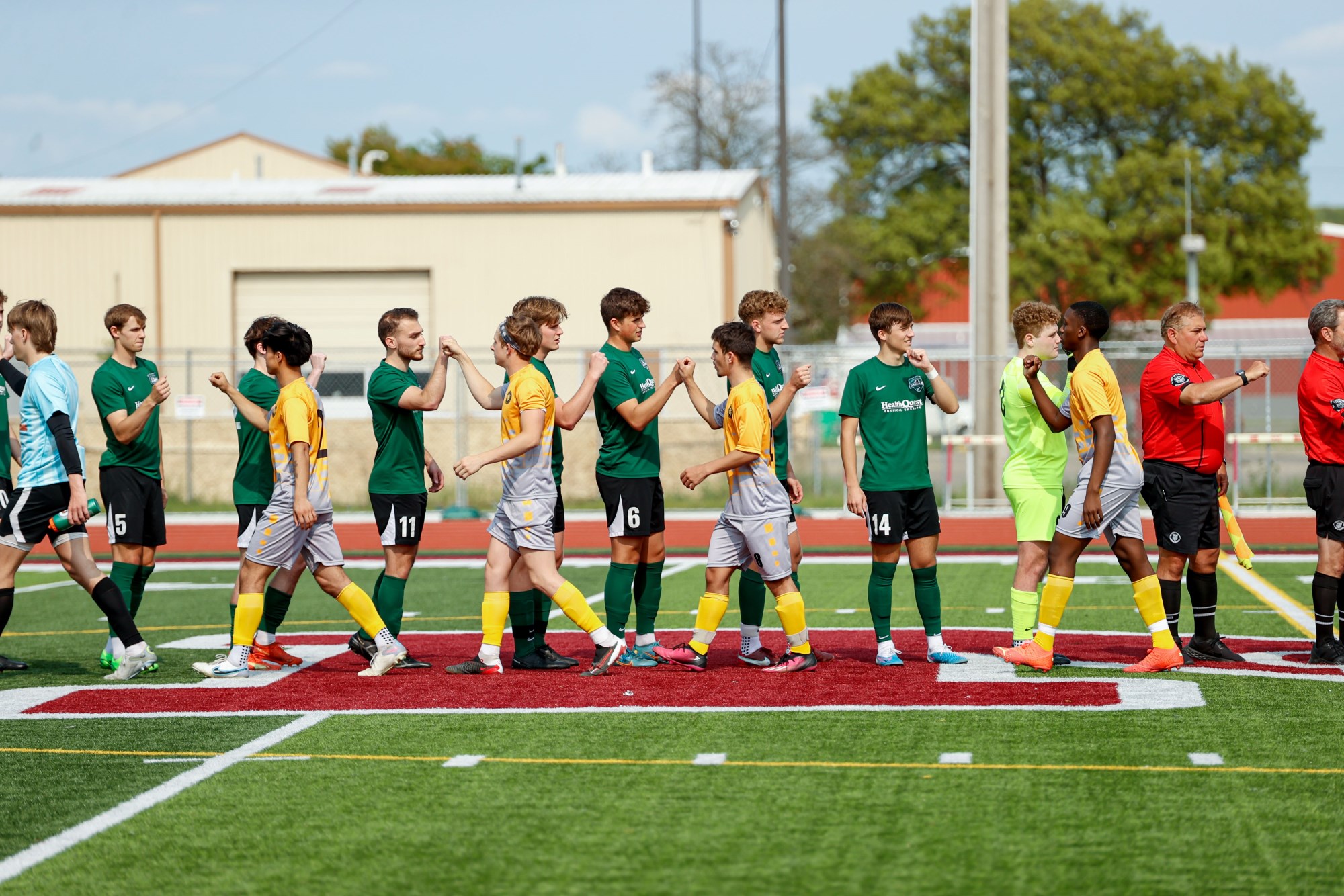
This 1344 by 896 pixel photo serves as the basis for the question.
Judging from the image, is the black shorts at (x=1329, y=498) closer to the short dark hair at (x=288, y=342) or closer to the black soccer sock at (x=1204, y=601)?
the black soccer sock at (x=1204, y=601)

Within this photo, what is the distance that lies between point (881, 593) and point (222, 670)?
3809 mm

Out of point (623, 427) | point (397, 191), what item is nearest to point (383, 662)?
point (623, 427)

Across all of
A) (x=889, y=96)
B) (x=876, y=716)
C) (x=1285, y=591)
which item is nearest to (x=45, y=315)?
(x=876, y=716)

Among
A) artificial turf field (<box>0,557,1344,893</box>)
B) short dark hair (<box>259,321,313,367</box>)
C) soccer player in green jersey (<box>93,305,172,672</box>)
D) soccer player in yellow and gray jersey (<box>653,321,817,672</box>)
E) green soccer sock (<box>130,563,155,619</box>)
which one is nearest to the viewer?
artificial turf field (<box>0,557,1344,893</box>)

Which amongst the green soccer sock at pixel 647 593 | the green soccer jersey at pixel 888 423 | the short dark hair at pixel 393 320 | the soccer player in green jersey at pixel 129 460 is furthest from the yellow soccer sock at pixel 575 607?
the soccer player in green jersey at pixel 129 460

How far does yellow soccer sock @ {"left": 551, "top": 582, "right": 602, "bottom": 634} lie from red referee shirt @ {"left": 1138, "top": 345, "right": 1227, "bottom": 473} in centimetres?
328

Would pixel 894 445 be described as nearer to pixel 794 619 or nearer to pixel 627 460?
pixel 794 619

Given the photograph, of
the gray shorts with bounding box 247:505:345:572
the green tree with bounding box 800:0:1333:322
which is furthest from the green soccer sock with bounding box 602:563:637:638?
the green tree with bounding box 800:0:1333:322

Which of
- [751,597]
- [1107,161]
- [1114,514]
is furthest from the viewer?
[1107,161]

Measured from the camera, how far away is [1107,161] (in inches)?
1767

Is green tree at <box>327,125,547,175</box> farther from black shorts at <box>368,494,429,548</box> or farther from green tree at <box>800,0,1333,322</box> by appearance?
black shorts at <box>368,494,429,548</box>

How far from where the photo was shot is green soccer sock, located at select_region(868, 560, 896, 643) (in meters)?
7.95

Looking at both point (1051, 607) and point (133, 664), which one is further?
point (133, 664)

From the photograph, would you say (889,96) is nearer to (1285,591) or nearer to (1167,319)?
(1285,591)
